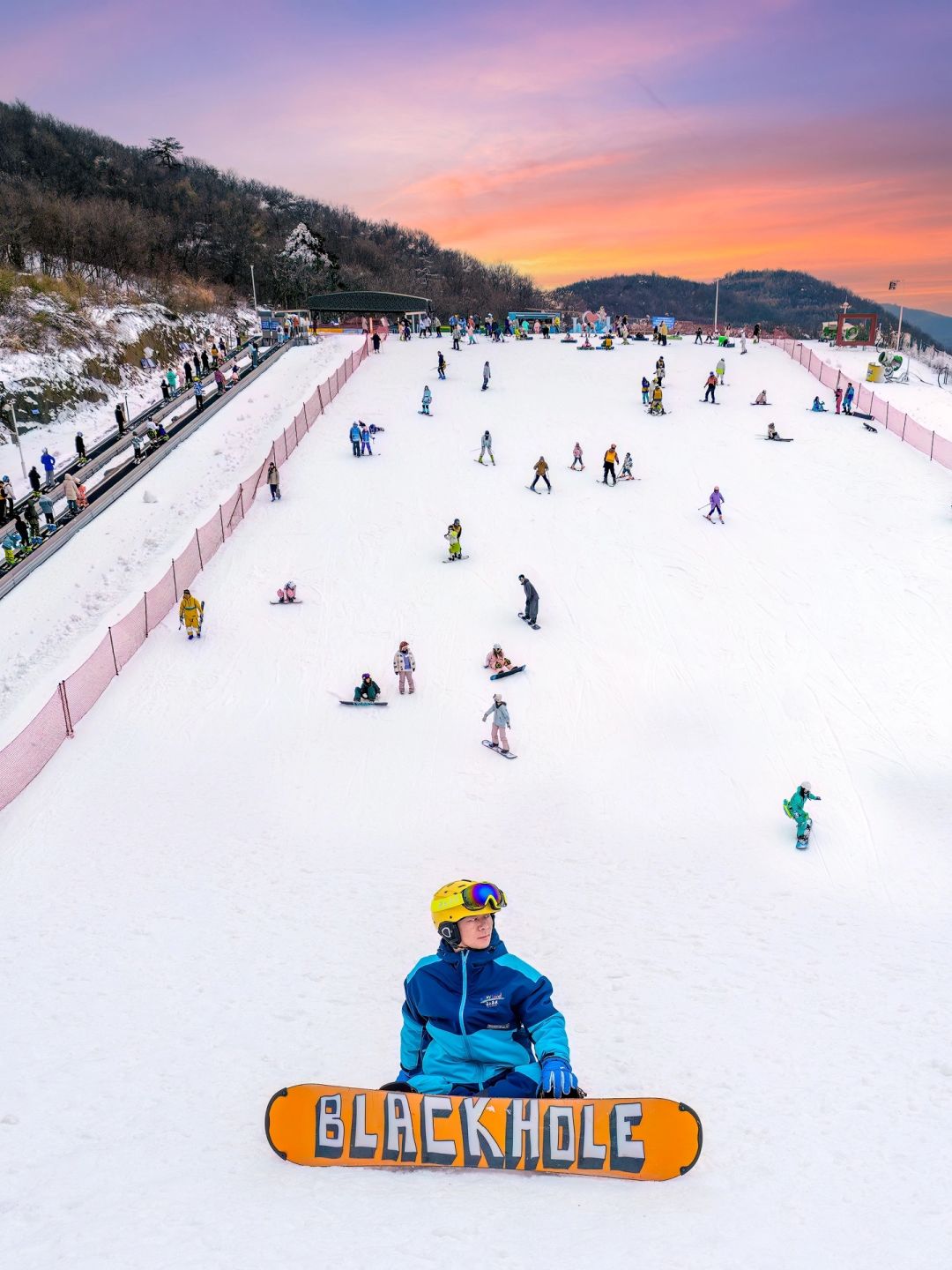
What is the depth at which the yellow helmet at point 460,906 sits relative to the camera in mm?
4516

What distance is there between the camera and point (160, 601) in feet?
63.9

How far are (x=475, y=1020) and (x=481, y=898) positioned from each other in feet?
2.72

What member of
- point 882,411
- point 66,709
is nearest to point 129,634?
point 66,709

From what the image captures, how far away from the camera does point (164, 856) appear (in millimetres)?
11148

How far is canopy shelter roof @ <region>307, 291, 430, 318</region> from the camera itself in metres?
54.4

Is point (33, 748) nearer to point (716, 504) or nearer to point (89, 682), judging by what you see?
point (89, 682)

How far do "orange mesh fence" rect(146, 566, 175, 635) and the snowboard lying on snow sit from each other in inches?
621

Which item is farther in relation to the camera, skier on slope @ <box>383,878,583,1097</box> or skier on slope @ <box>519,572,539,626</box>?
skier on slope @ <box>519,572,539,626</box>

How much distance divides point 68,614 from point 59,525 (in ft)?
20.1

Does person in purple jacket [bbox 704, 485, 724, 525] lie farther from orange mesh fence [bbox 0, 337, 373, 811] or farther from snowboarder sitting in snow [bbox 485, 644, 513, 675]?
orange mesh fence [bbox 0, 337, 373, 811]

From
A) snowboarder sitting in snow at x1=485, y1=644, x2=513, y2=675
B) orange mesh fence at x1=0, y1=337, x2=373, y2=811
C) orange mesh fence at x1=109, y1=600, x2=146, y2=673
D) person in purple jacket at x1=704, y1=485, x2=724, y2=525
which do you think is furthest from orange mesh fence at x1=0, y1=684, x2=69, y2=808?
person in purple jacket at x1=704, y1=485, x2=724, y2=525

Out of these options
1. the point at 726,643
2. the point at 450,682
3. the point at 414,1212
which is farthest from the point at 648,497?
the point at 414,1212

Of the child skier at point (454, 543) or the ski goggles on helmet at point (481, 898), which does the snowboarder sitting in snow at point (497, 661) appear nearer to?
the child skier at point (454, 543)

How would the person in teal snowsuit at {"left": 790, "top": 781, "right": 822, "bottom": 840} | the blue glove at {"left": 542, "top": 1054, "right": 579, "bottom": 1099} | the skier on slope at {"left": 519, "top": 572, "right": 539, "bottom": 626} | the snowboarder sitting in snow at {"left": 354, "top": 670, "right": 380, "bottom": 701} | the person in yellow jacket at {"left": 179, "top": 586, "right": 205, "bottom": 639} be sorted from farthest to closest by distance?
the skier on slope at {"left": 519, "top": 572, "right": 539, "bottom": 626} < the person in yellow jacket at {"left": 179, "top": 586, "right": 205, "bottom": 639} < the snowboarder sitting in snow at {"left": 354, "top": 670, "right": 380, "bottom": 701} < the person in teal snowsuit at {"left": 790, "top": 781, "right": 822, "bottom": 840} < the blue glove at {"left": 542, "top": 1054, "right": 579, "bottom": 1099}
